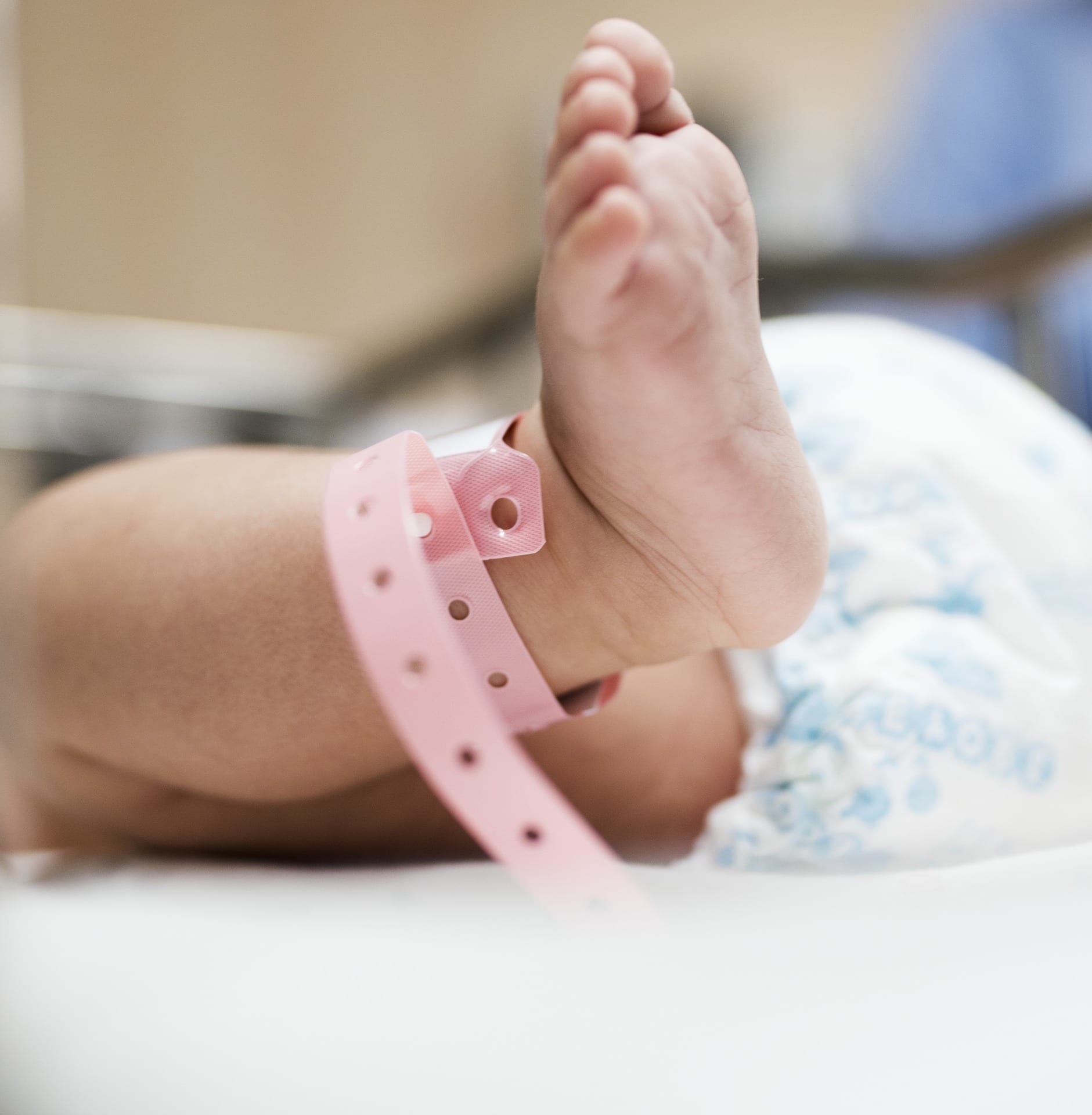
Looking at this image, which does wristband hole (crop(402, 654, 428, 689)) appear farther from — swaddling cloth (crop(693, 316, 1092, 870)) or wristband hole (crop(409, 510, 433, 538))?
swaddling cloth (crop(693, 316, 1092, 870))

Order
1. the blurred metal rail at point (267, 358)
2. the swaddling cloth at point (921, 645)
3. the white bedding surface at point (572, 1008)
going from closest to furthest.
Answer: the white bedding surface at point (572, 1008) → the swaddling cloth at point (921, 645) → the blurred metal rail at point (267, 358)

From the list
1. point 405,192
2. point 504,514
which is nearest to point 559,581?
point 504,514

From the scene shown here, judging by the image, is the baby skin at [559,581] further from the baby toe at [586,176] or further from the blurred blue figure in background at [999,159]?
the blurred blue figure in background at [999,159]

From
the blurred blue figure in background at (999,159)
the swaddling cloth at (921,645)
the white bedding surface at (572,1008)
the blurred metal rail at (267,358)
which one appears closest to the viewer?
the white bedding surface at (572,1008)

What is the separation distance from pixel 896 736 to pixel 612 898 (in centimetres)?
17

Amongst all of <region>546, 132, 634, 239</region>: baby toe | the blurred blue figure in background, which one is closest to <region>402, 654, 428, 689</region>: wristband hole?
<region>546, 132, 634, 239</region>: baby toe

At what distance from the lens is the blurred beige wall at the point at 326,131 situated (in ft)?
2.02

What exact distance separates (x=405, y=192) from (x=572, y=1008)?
143cm

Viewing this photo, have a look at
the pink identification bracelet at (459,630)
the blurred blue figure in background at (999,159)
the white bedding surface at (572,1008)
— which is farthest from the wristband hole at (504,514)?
the blurred blue figure in background at (999,159)

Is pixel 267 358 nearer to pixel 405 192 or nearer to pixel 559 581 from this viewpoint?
pixel 405 192

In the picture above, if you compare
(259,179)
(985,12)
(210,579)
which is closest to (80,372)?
(259,179)

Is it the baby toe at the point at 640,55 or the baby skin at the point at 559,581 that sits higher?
the baby toe at the point at 640,55

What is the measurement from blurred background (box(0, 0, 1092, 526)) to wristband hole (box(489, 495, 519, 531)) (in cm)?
8

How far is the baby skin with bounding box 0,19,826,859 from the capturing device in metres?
0.24
